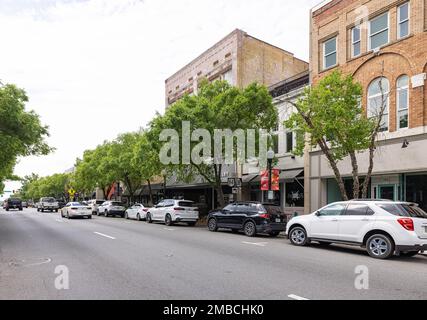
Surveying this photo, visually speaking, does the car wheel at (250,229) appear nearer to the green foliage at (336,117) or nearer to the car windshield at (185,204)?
the green foliage at (336,117)

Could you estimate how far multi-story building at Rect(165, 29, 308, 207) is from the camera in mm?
31758

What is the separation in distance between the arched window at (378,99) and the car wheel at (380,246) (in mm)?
9154

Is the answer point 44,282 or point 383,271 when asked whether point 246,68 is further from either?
point 44,282

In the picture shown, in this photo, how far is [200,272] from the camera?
8.38 metres

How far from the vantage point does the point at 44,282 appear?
749 centimetres

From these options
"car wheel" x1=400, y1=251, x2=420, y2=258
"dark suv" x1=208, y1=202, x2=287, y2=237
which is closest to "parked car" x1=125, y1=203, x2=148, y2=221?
"dark suv" x1=208, y1=202, x2=287, y2=237

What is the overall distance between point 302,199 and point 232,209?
686 centimetres

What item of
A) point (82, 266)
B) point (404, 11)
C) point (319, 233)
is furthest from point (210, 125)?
point (82, 266)

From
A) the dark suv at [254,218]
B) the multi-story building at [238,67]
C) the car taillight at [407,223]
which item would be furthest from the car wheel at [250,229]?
the multi-story building at [238,67]

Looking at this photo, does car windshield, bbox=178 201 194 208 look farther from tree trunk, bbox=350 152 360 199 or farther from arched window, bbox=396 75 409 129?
arched window, bbox=396 75 409 129

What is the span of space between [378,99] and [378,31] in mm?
3535

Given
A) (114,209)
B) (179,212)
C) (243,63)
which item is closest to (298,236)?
(179,212)

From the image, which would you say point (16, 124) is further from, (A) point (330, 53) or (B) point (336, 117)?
(A) point (330, 53)
